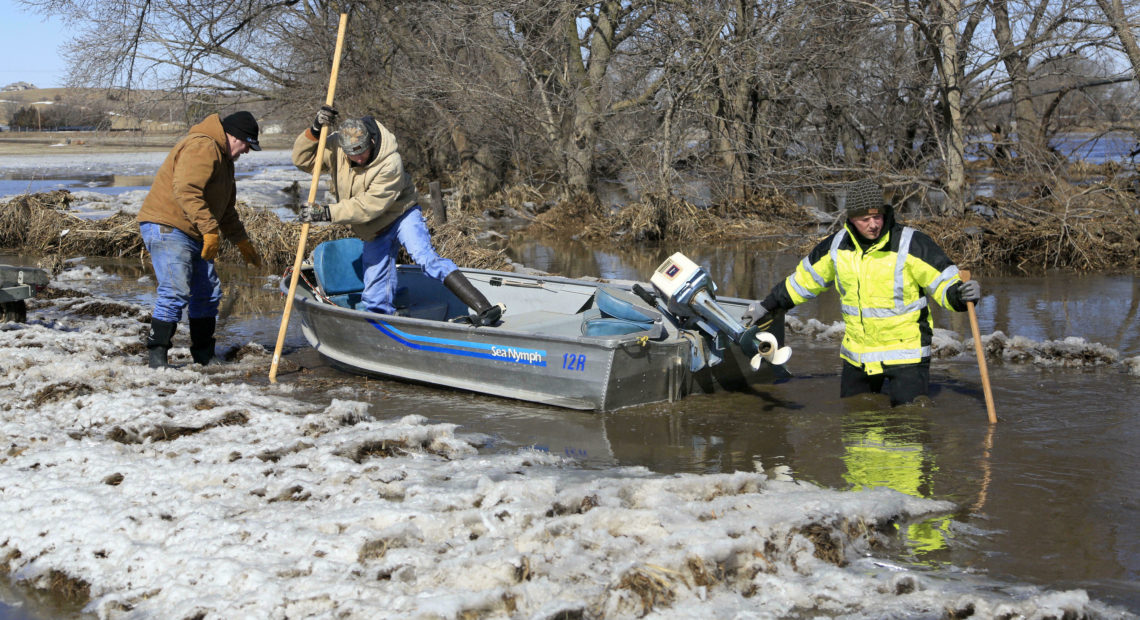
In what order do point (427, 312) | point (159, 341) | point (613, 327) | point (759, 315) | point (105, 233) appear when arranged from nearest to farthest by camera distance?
point (759, 315)
point (613, 327)
point (159, 341)
point (427, 312)
point (105, 233)

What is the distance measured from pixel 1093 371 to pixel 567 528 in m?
5.08

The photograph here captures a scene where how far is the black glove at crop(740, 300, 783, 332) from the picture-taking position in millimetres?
6641

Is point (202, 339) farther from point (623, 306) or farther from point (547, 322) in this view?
point (623, 306)

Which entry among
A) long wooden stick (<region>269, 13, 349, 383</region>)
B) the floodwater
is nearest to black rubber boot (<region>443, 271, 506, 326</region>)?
the floodwater

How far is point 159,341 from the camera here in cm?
783

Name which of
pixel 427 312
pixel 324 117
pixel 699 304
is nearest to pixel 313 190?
pixel 324 117

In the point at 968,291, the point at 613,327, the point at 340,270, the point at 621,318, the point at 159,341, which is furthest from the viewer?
the point at 340,270

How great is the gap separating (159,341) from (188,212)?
1.12 metres

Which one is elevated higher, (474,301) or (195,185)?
(195,185)

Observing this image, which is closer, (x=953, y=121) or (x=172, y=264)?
(x=172, y=264)

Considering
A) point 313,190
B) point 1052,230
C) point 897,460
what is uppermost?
point 1052,230

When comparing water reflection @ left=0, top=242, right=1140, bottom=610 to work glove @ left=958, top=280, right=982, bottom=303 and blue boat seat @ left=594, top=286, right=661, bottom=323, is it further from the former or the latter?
work glove @ left=958, top=280, right=982, bottom=303

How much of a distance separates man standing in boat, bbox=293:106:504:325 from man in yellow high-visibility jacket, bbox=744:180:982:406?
2380mm

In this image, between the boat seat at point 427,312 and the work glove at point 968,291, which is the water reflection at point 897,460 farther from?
the boat seat at point 427,312
